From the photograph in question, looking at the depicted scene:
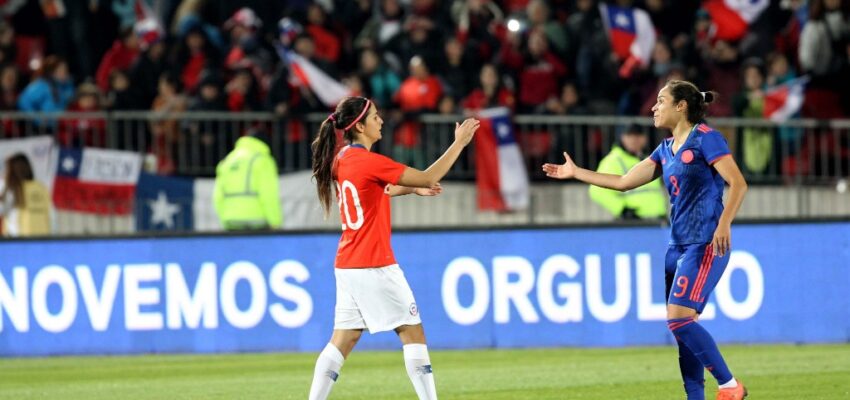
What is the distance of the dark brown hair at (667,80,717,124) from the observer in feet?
34.6

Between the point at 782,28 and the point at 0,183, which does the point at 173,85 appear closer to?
the point at 0,183

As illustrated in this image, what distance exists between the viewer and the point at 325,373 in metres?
10.2

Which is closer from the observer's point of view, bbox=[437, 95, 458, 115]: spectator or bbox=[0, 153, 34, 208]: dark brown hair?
bbox=[0, 153, 34, 208]: dark brown hair

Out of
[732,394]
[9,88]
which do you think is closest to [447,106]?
[9,88]

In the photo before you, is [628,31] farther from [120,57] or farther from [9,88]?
[9,88]

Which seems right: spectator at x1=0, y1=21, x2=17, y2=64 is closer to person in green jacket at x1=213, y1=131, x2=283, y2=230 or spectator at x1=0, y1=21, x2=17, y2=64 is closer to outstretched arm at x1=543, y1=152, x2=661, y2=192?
person in green jacket at x1=213, y1=131, x2=283, y2=230

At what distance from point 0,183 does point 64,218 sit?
856mm

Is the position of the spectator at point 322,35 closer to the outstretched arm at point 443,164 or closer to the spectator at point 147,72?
the spectator at point 147,72

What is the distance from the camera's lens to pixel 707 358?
10344 millimetres

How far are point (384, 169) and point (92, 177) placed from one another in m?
10.5

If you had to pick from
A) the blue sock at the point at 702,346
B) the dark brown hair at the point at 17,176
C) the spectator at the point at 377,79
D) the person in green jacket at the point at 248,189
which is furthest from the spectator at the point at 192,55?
the blue sock at the point at 702,346

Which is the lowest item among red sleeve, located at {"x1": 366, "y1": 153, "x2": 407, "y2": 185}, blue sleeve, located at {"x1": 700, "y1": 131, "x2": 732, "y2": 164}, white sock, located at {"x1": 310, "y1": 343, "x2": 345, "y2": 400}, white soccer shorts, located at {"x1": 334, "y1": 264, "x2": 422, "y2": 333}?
white sock, located at {"x1": 310, "y1": 343, "x2": 345, "y2": 400}

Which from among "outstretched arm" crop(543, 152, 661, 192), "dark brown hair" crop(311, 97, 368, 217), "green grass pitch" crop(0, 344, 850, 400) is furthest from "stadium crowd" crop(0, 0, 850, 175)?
"dark brown hair" crop(311, 97, 368, 217)

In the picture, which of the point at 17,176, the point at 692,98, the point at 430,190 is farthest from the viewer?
the point at 17,176
